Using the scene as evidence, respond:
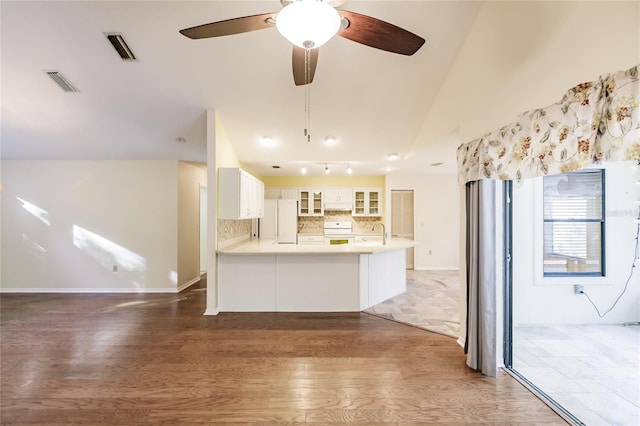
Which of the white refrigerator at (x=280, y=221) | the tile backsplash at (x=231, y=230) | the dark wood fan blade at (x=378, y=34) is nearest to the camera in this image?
the dark wood fan blade at (x=378, y=34)

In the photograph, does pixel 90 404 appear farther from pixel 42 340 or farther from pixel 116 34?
pixel 116 34

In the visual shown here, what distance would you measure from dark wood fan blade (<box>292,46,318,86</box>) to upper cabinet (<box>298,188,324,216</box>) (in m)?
4.72

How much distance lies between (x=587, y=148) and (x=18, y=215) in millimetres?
7548

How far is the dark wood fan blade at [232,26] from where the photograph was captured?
1.59 m

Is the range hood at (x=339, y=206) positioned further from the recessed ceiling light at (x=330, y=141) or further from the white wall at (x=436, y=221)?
the recessed ceiling light at (x=330, y=141)

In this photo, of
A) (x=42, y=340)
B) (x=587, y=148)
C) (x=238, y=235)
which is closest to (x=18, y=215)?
(x=42, y=340)

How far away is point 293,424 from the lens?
1751 mm

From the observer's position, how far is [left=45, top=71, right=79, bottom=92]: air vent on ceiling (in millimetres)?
2879

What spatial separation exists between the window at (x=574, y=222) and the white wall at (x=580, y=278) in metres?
0.09

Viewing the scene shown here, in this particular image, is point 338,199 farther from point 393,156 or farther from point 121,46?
point 121,46

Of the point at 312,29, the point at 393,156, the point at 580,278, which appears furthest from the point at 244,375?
the point at 393,156

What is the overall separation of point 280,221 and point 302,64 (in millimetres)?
4769

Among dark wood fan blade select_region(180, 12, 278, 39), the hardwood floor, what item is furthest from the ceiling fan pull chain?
the hardwood floor

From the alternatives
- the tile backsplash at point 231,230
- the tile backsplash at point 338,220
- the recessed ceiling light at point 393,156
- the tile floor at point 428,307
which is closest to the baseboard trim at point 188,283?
the tile backsplash at point 231,230
